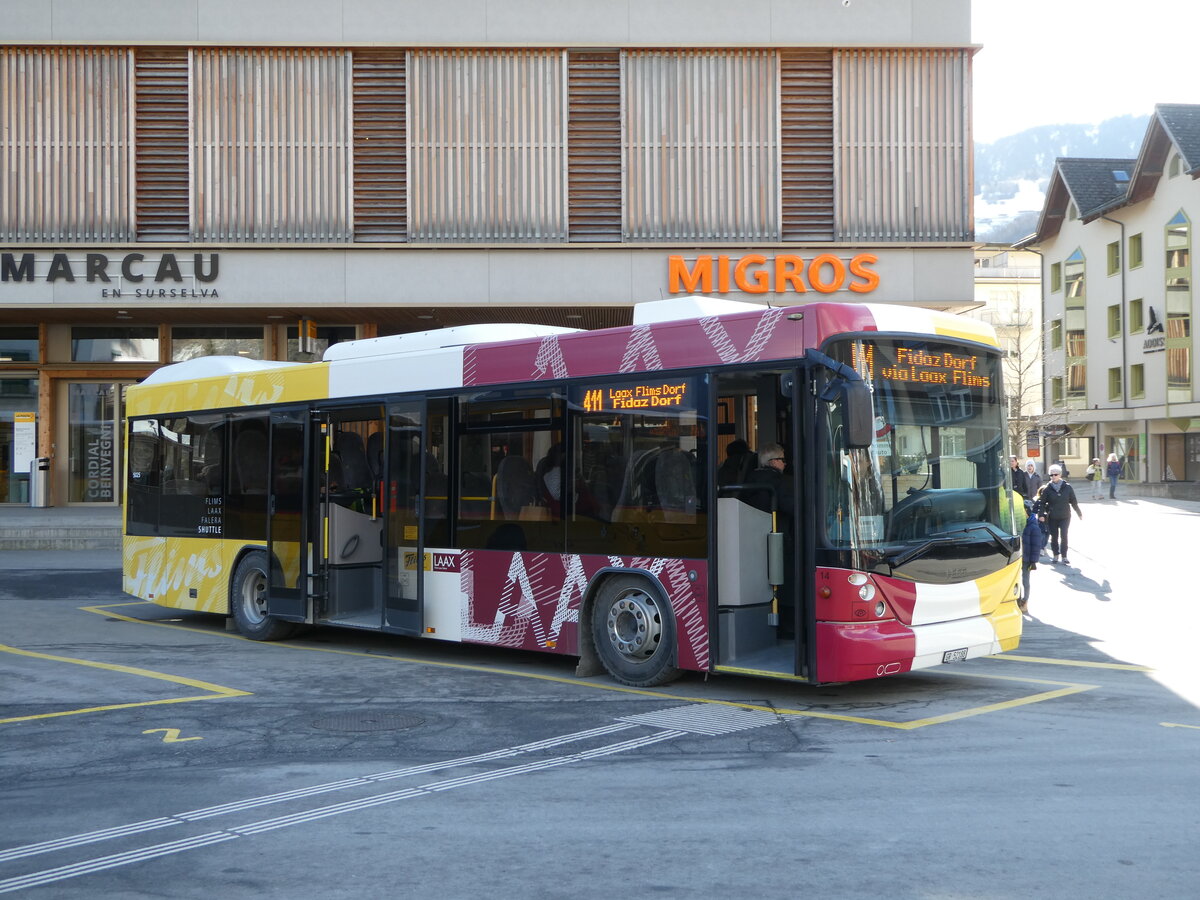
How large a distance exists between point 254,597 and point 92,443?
1596 cm

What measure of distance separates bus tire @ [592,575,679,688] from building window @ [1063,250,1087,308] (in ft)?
190

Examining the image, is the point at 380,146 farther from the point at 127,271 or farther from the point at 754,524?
the point at 754,524

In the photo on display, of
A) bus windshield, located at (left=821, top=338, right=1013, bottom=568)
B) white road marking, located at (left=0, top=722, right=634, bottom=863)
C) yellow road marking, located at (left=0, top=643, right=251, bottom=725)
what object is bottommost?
yellow road marking, located at (left=0, top=643, right=251, bottom=725)

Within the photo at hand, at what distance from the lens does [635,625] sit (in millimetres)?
9914

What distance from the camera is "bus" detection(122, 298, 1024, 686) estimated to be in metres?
8.68

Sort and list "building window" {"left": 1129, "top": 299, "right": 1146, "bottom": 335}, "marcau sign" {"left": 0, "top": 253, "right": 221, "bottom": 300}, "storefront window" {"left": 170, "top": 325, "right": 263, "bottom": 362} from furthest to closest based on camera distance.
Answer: "building window" {"left": 1129, "top": 299, "right": 1146, "bottom": 335} < "storefront window" {"left": 170, "top": 325, "right": 263, "bottom": 362} < "marcau sign" {"left": 0, "top": 253, "right": 221, "bottom": 300}

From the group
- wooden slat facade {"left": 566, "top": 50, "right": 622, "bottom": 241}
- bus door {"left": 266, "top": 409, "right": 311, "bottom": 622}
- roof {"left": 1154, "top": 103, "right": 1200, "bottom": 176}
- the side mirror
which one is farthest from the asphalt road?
roof {"left": 1154, "top": 103, "right": 1200, "bottom": 176}

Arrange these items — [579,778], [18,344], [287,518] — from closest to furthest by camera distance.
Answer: [579,778], [287,518], [18,344]

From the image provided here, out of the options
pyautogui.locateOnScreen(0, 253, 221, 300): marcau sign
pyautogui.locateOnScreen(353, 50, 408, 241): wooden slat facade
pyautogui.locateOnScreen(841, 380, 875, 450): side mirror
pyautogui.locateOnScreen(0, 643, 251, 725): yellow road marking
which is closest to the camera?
pyautogui.locateOnScreen(841, 380, 875, 450): side mirror

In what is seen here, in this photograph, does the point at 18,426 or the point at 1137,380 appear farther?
the point at 1137,380

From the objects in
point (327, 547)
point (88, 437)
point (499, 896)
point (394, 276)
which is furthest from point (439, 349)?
point (88, 437)

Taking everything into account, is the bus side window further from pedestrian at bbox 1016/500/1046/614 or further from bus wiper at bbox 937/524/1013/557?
pedestrian at bbox 1016/500/1046/614

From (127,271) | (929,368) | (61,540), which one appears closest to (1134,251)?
(127,271)

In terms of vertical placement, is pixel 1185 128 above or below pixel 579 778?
above
